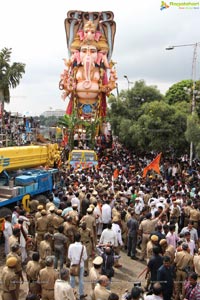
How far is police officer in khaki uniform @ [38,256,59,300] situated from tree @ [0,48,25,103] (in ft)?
81.3

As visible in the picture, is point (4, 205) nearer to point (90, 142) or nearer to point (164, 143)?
point (164, 143)

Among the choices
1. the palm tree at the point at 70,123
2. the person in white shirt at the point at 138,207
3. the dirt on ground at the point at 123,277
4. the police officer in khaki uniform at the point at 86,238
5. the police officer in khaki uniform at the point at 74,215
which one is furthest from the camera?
the palm tree at the point at 70,123

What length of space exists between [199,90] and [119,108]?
8.54 metres

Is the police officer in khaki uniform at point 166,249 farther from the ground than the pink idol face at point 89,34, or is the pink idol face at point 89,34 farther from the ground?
the pink idol face at point 89,34

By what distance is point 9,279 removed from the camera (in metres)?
6.62

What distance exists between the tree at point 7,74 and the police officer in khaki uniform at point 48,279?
976 inches

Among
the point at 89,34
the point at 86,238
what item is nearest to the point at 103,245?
the point at 86,238

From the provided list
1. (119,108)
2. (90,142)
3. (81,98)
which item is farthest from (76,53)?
(90,142)

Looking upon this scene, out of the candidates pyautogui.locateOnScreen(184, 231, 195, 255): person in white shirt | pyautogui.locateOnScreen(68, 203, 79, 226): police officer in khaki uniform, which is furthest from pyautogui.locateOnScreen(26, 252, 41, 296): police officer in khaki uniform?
pyautogui.locateOnScreen(184, 231, 195, 255): person in white shirt

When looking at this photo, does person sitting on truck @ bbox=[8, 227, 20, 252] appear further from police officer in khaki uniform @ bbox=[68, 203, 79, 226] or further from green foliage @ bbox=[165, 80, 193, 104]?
green foliage @ bbox=[165, 80, 193, 104]

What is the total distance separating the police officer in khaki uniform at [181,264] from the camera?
7.55 metres

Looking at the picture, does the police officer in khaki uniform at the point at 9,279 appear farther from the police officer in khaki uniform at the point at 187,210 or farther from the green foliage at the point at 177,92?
the green foliage at the point at 177,92

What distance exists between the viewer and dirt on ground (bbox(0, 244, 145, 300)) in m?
8.37

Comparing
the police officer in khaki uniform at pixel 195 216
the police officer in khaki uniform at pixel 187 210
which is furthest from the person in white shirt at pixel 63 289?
the police officer in khaki uniform at pixel 187 210
